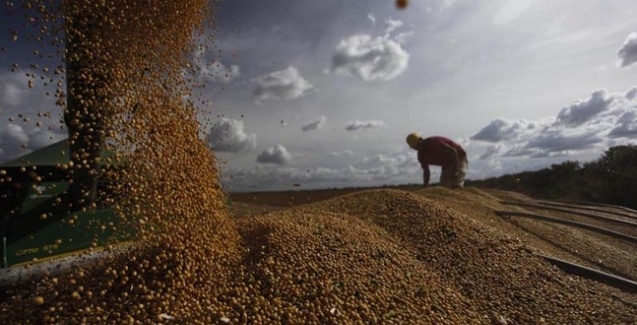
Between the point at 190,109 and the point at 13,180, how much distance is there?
5.88 feet

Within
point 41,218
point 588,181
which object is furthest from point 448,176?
point 41,218

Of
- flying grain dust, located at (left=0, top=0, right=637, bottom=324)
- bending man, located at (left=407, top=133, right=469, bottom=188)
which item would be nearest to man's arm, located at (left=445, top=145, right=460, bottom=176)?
bending man, located at (left=407, top=133, right=469, bottom=188)

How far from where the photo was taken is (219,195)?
4141 millimetres

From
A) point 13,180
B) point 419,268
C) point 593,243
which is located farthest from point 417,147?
point 13,180

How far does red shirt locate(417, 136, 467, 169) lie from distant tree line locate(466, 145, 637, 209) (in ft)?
14.3

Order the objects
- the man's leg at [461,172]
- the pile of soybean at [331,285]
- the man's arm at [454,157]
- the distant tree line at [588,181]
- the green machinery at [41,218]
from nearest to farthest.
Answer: the pile of soybean at [331,285] < the green machinery at [41,218] < the man's arm at [454,157] < the man's leg at [461,172] < the distant tree line at [588,181]

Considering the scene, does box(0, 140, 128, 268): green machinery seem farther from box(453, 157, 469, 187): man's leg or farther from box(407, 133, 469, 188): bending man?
box(453, 157, 469, 187): man's leg

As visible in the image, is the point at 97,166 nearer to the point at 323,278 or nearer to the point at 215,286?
the point at 215,286

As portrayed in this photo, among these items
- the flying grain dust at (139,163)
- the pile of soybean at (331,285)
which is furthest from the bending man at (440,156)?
the flying grain dust at (139,163)

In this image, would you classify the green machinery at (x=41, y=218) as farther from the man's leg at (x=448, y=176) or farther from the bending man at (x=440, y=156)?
the man's leg at (x=448, y=176)

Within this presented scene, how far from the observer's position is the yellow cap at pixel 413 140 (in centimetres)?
963

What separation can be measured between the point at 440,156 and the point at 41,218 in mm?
7998

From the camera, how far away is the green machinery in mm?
3668

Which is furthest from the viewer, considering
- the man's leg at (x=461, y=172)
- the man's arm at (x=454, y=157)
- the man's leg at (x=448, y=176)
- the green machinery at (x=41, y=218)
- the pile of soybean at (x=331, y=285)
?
the man's leg at (x=461, y=172)
